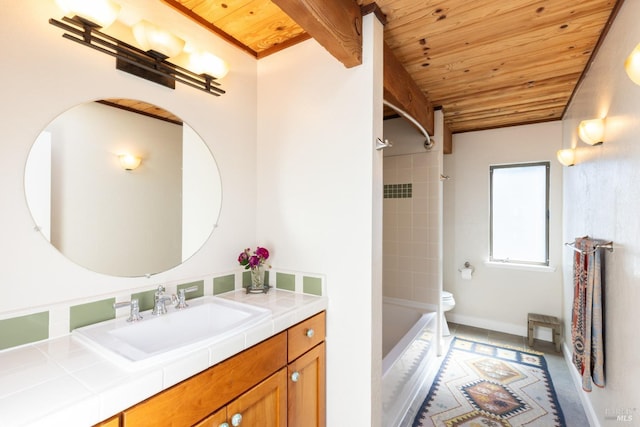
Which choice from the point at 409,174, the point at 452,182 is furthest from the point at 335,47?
the point at 452,182

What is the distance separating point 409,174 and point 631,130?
186cm

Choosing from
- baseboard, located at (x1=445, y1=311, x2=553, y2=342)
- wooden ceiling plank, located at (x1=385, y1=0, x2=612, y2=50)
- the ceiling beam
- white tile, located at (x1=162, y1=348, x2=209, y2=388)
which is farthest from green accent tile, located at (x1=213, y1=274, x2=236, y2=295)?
baseboard, located at (x1=445, y1=311, x2=553, y2=342)

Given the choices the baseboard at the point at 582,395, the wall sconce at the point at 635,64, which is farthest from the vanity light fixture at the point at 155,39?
the baseboard at the point at 582,395

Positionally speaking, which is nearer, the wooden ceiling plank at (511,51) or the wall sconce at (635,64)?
the wall sconce at (635,64)

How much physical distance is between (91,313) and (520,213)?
4015mm

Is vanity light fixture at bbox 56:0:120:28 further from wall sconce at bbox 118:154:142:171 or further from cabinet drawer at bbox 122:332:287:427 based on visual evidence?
cabinet drawer at bbox 122:332:287:427

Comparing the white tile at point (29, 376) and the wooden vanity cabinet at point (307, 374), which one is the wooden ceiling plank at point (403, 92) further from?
the white tile at point (29, 376)

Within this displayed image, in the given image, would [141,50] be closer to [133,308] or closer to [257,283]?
[133,308]

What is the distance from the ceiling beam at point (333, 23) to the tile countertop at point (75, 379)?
4.12 feet

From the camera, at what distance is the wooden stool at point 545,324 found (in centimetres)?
299

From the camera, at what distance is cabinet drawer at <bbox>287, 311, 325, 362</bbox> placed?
1.33m

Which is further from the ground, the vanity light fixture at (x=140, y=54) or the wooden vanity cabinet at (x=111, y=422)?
the vanity light fixture at (x=140, y=54)

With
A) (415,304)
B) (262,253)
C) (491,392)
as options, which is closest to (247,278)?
(262,253)

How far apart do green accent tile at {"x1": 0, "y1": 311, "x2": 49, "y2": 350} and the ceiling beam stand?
143cm
